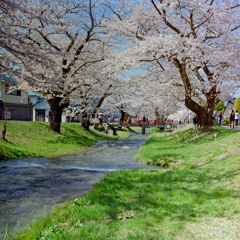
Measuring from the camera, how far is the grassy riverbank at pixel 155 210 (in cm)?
455

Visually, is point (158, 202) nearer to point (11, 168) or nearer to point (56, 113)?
point (11, 168)

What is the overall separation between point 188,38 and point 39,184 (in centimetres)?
1284

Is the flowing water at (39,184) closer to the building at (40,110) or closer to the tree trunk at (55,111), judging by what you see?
the tree trunk at (55,111)

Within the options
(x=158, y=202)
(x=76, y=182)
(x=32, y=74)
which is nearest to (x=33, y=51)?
(x=32, y=74)

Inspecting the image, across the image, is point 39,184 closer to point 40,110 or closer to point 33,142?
point 33,142

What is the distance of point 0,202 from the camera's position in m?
7.17

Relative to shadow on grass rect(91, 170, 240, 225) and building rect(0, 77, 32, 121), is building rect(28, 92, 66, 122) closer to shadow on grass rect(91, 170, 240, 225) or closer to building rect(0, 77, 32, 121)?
building rect(0, 77, 32, 121)

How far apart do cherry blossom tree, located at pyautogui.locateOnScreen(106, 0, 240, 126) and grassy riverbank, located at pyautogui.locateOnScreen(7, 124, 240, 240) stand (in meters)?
9.44

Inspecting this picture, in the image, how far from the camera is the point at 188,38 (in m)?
16.4

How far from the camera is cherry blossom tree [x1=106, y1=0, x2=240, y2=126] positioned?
16125 millimetres

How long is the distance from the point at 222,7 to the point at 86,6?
41.7ft

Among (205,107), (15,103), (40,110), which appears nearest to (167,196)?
(205,107)

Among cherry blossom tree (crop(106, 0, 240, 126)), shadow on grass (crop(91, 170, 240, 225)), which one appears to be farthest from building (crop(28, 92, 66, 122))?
shadow on grass (crop(91, 170, 240, 225))

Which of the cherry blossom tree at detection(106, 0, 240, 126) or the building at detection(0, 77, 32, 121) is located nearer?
the cherry blossom tree at detection(106, 0, 240, 126)
